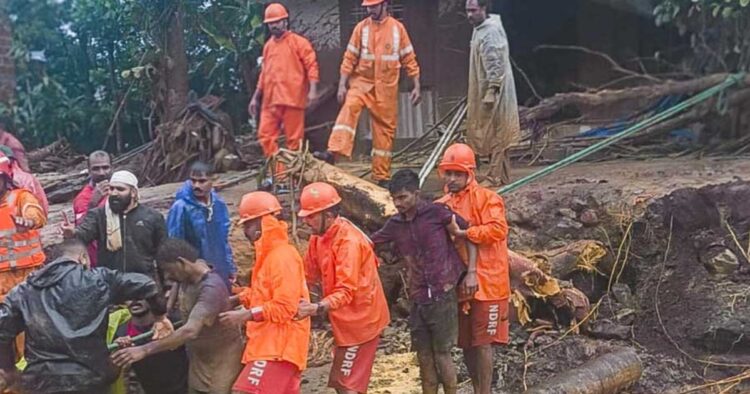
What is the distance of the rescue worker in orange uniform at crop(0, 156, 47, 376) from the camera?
5.63 metres

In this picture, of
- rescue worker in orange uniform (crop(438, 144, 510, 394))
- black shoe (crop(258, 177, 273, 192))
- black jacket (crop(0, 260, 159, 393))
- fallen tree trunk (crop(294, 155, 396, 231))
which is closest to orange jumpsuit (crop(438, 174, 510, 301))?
rescue worker in orange uniform (crop(438, 144, 510, 394))

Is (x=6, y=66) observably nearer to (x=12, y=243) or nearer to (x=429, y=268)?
(x=12, y=243)

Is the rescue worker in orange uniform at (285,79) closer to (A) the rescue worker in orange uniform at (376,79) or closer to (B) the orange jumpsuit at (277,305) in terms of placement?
(A) the rescue worker in orange uniform at (376,79)

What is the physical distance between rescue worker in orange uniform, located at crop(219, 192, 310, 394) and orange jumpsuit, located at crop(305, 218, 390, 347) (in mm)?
246

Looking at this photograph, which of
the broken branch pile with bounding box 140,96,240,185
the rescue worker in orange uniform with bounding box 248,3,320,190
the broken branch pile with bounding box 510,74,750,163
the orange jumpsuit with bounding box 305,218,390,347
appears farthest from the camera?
the broken branch pile with bounding box 140,96,240,185

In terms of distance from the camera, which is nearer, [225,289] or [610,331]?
[225,289]

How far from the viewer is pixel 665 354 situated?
6996 millimetres

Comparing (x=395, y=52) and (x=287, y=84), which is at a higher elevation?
(x=395, y=52)

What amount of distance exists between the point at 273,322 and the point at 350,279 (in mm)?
502

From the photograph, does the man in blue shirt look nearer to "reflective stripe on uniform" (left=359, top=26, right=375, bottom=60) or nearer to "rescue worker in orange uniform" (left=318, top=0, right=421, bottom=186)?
"rescue worker in orange uniform" (left=318, top=0, right=421, bottom=186)

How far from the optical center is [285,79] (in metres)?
8.29

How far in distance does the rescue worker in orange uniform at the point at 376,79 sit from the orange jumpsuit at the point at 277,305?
329 centimetres

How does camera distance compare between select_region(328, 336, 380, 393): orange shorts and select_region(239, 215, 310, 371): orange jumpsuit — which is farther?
select_region(328, 336, 380, 393): orange shorts

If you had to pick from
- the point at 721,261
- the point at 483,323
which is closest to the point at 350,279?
the point at 483,323
